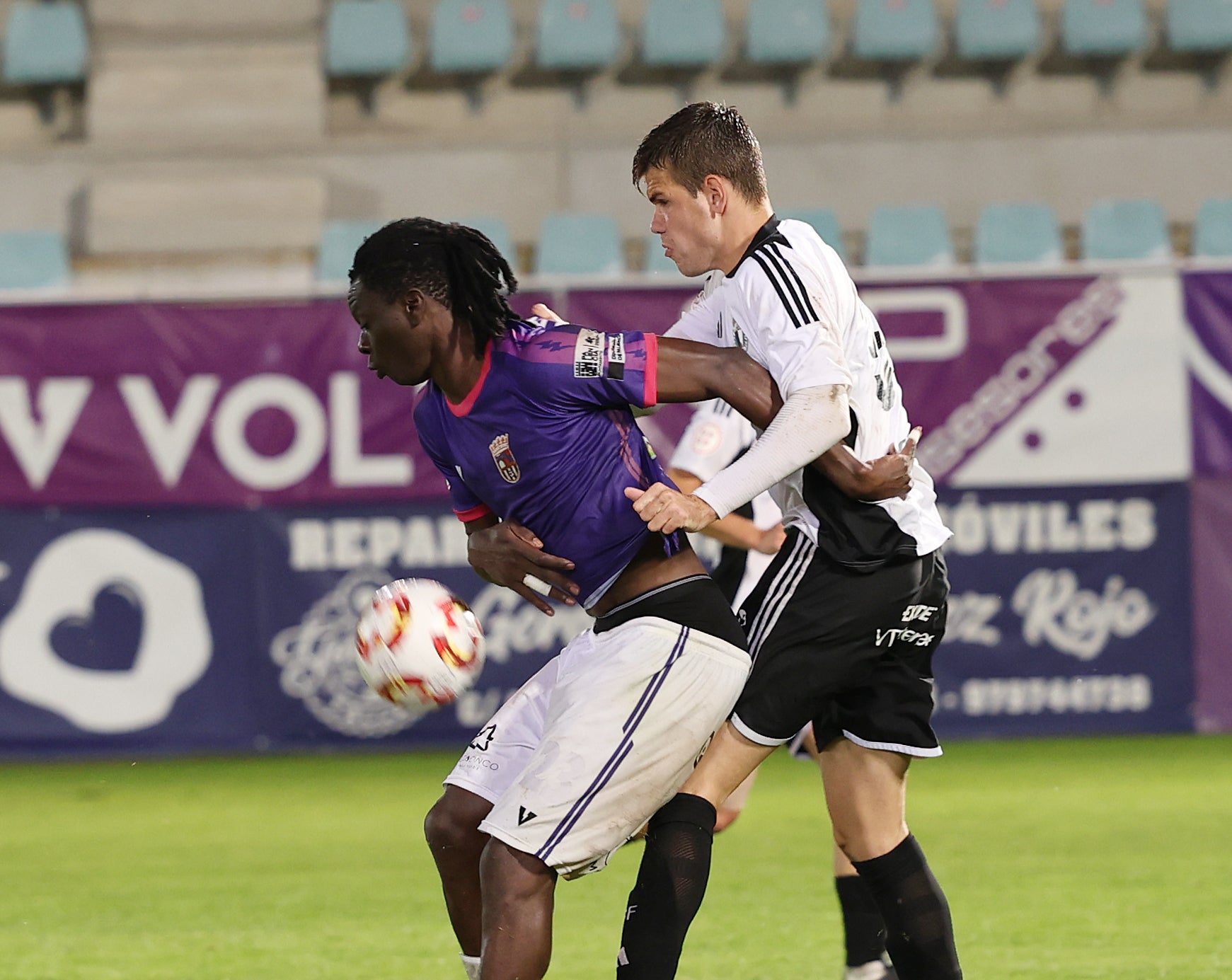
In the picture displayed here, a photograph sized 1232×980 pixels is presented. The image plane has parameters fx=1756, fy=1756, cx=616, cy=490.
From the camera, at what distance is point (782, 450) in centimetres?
352

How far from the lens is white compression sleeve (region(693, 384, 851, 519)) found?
3514 millimetres

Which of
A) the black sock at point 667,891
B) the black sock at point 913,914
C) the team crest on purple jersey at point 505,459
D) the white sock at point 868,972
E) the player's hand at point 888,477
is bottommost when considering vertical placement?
the white sock at point 868,972

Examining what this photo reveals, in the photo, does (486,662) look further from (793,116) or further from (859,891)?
(793,116)

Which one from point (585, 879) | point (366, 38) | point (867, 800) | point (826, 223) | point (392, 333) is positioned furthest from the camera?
point (366, 38)

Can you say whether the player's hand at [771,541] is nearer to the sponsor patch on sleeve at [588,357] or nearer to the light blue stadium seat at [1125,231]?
the sponsor patch on sleeve at [588,357]

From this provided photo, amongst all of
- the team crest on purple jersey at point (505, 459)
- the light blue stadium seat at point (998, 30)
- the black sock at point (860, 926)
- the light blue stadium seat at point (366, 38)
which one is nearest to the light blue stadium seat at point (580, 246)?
the light blue stadium seat at point (366, 38)

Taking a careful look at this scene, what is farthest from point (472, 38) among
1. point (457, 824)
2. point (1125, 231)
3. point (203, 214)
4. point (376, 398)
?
point (457, 824)

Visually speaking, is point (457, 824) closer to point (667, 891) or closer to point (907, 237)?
point (667, 891)

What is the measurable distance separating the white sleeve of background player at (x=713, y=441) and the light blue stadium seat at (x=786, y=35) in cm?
985

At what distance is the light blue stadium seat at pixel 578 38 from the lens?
14.9 metres

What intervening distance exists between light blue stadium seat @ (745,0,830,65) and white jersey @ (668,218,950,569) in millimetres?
11199

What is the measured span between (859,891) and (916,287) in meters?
4.90

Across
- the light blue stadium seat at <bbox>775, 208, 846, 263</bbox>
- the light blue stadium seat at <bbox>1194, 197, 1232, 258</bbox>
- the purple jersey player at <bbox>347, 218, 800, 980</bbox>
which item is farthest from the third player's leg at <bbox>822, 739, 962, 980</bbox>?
the light blue stadium seat at <bbox>1194, 197, 1232, 258</bbox>

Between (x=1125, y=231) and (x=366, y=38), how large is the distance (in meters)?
6.49
